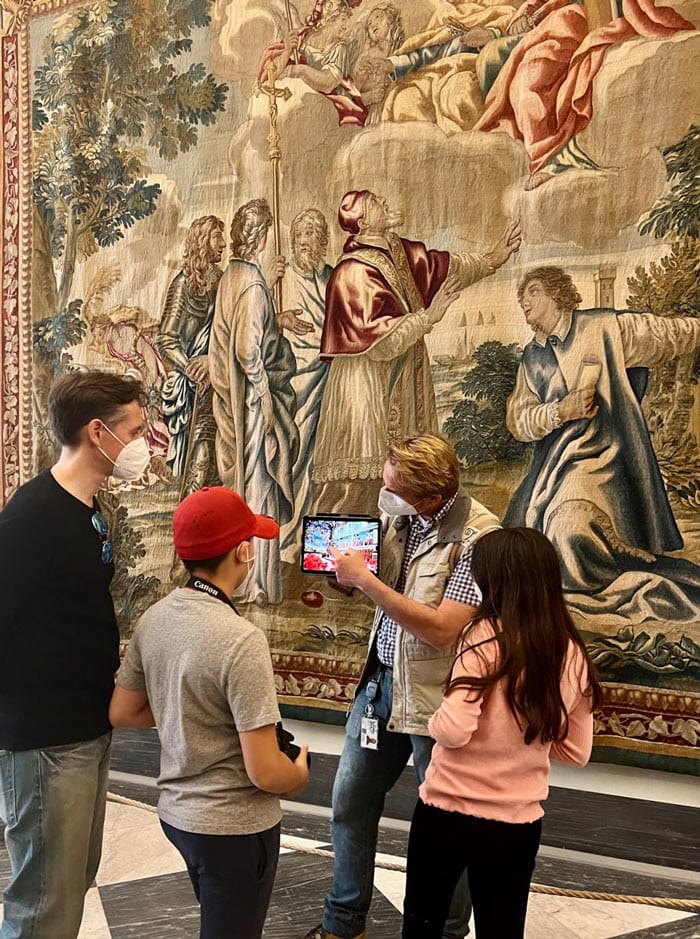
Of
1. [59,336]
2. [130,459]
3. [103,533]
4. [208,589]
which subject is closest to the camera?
[208,589]

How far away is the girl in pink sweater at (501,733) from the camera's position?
253 centimetres

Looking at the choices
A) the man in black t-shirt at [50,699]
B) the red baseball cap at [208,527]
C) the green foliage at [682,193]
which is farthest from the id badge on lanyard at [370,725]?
the green foliage at [682,193]

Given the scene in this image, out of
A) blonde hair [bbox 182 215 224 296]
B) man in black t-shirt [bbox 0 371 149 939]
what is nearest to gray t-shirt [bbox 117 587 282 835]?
man in black t-shirt [bbox 0 371 149 939]

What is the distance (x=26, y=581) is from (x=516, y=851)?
1.60m

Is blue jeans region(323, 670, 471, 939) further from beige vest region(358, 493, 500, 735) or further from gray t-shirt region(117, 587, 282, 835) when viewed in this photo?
gray t-shirt region(117, 587, 282, 835)

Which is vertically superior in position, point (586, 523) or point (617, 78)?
point (617, 78)

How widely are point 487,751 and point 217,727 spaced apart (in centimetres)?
77

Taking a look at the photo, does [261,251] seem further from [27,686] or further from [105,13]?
[27,686]

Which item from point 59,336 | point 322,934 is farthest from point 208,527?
point 59,336

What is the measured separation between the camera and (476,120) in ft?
16.2

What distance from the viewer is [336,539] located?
12.4 ft

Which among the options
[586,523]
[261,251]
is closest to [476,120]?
[261,251]

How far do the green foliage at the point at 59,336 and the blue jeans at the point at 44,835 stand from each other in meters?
3.97

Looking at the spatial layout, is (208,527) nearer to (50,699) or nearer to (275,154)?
(50,699)
